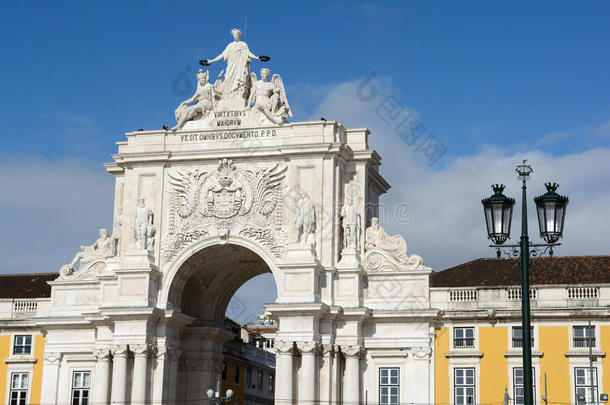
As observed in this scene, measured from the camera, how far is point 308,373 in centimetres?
4300

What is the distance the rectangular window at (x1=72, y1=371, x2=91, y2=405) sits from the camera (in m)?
47.5

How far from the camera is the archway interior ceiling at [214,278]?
4769 cm

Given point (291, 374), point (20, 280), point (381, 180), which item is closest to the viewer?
point (291, 374)

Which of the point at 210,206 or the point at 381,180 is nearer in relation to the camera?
the point at 210,206

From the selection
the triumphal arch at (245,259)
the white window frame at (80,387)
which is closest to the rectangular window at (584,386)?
the triumphal arch at (245,259)

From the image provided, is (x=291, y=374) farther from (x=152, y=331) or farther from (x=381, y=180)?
(x=381, y=180)

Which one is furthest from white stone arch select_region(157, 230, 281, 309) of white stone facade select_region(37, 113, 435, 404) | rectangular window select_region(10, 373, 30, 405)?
rectangular window select_region(10, 373, 30, 405)

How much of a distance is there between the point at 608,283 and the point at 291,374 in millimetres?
14493

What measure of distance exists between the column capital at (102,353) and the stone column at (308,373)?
368 inches

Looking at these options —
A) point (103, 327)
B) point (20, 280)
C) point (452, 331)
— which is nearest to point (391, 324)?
point (452, 331)

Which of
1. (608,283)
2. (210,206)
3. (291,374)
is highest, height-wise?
(210,206)

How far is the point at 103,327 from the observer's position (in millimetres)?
46781

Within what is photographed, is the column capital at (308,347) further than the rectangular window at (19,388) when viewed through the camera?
No

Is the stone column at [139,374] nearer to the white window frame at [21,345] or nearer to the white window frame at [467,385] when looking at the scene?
the white window frame at [21,345]
